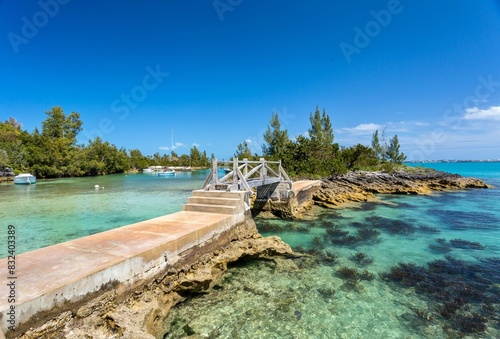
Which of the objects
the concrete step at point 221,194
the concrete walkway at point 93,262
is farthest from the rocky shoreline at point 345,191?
the concrete walkway at point 93,262

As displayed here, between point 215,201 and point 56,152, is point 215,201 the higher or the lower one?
the lower one

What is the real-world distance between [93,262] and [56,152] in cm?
6371

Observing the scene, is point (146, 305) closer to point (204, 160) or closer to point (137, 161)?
point (137, 161)

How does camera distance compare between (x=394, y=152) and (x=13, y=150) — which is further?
(x=394, y=152)

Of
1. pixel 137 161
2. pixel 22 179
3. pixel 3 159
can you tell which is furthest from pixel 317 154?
pixel 137 161

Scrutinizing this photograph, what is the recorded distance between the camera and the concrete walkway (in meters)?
3.34

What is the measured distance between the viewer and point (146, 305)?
4.57 meters

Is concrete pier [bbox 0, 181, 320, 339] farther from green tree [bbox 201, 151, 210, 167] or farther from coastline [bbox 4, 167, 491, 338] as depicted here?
green tree [bbox 201, 151, 210, 167]

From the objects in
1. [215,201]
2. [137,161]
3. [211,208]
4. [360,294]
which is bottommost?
[360,294]

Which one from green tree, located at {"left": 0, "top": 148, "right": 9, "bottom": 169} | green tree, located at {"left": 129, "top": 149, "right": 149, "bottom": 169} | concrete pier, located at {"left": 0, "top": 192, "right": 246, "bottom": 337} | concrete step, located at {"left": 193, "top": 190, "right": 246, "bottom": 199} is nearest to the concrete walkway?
concrete pier, located at {"left": 0, "top": 192, "right": 246, "bottom": 337}

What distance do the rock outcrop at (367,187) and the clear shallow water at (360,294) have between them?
8859mm

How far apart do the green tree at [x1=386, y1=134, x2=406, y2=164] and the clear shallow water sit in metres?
53.9

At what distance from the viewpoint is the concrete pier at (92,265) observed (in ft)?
10.6

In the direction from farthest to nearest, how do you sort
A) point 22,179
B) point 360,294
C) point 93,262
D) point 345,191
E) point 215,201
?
point 22,179 < point 345,191 < point 215,201 < point 360,294 < point 93,262
